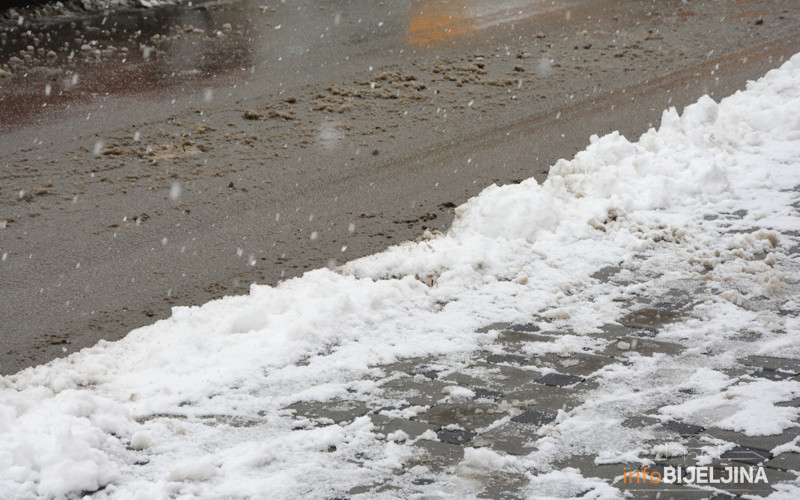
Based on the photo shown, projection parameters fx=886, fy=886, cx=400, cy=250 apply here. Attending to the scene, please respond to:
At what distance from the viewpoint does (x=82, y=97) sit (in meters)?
9.69

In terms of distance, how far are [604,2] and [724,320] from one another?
10.8 metres

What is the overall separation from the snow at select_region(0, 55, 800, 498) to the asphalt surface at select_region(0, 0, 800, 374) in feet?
2.16

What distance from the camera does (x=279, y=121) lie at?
29.3ft

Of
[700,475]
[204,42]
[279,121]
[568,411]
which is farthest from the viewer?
[204,42]

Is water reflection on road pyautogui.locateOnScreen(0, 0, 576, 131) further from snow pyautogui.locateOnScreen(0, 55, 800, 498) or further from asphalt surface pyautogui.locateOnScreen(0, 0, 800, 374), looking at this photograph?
snow pyautogui.locateOnScreen(0, 55, 800, 498)

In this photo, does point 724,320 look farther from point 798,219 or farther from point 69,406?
point 69,406

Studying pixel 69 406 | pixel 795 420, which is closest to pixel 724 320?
pixel 795 420

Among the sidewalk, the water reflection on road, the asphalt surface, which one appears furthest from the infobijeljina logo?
the water reflection on road

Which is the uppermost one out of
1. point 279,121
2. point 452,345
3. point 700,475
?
point 279,121

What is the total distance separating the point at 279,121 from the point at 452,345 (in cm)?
483

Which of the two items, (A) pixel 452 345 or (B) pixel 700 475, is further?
(A) pixel 452 345

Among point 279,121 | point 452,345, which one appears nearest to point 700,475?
point 452,345

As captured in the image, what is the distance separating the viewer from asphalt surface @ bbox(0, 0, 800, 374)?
5.96 metres

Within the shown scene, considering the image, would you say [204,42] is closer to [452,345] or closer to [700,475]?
[452,345]
